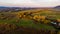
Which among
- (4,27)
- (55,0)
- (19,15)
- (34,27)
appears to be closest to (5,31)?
(4,27)

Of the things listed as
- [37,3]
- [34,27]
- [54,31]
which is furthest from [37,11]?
[54,31]

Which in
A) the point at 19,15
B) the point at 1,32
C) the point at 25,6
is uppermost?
the point at 25,6

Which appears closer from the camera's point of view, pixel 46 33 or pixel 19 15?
pixel 46 33

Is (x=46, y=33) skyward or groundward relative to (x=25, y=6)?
groundward

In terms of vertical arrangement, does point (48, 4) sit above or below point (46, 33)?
above

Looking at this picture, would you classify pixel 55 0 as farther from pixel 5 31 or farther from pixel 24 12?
pixel 5 31

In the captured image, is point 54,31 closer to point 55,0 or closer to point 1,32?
point 55,0
